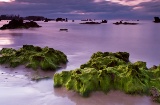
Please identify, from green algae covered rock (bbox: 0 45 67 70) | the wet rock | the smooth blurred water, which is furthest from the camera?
the smooth blurred water

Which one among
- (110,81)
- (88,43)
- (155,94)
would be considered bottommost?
(88,43)

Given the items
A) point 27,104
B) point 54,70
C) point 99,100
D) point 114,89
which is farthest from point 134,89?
point 54,70

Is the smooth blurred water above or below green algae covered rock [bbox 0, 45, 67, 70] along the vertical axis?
below

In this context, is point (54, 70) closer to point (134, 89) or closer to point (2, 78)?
point (2, 78)

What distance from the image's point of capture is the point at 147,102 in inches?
274

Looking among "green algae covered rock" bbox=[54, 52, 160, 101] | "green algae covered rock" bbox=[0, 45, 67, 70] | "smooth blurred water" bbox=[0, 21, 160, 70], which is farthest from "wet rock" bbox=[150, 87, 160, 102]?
"smooth blurred water" bbox=[0, 21, 160, 70]

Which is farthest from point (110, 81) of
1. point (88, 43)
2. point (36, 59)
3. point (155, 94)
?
point (88, 43)

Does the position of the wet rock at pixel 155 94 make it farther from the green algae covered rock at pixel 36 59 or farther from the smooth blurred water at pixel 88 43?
the smooth blurred water at pixel 88 43

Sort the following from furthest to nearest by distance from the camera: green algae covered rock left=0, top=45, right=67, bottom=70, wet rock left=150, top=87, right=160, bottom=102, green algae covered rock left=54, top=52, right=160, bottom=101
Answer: green algae covered rock left=0, top=45, right=67, bottom=70 → green algae covered rock left=54, top=52, right=160, bottom=101 → wet rock left=150, top=87, right=160, bottom=102

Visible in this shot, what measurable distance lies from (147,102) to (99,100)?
1184 millimetres

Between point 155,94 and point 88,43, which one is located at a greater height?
point 155,94

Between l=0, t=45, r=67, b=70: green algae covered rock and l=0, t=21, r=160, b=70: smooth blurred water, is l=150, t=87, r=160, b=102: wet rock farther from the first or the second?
l=0, t=21, r=160, b=70: smooth blurred water

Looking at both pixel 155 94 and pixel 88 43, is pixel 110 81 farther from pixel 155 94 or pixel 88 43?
pixel 88 43

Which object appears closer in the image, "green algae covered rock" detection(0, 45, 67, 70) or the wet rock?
the wet rock
